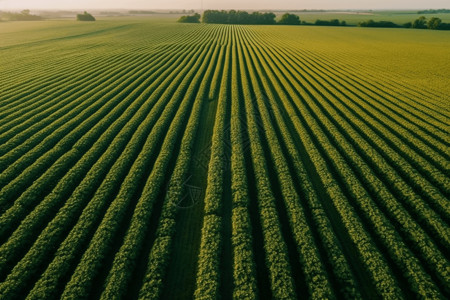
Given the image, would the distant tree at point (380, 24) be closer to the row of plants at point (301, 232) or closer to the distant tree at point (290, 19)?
the distant tree at point (290, 19)

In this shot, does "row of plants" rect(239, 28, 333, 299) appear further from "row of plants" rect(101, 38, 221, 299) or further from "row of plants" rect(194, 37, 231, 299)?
"row of plants" rect(101, 38, 221, 299)

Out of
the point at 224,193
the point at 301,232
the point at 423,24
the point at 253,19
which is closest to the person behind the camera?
the point at 301,232

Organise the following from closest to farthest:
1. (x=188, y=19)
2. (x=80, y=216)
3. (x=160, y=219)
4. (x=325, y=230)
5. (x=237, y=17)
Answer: (x=325, y=230) < (x=80, y=216) < (x=160, y=219) < (x=237, y=17) < (x=188, y=19)

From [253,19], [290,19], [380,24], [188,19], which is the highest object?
[253,19]

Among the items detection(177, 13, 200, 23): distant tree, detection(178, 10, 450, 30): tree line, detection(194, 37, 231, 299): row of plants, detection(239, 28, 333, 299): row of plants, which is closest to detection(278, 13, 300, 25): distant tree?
detection(178, 10, 450, 30): tree line

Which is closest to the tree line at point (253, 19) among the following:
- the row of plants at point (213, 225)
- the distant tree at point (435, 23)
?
the distant tree at point (435, 23)

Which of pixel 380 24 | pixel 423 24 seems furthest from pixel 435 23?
pixel 380 24

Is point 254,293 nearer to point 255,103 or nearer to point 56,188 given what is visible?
point 56,188

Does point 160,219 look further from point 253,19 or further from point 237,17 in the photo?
point 237,17

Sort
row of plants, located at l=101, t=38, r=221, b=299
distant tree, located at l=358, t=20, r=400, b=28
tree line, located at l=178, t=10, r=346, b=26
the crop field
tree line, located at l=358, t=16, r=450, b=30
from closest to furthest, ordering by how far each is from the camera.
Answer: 1. row of plants, located at l=101, t=38, r=221, b=299
2. the crop field
3. tree line, located at l=358, t=16, r=450, b=30
4. distant tree, located at l=358, t=20, r=400, b=28
5. tree line, located at l=178, t=10, r=346, b=26
